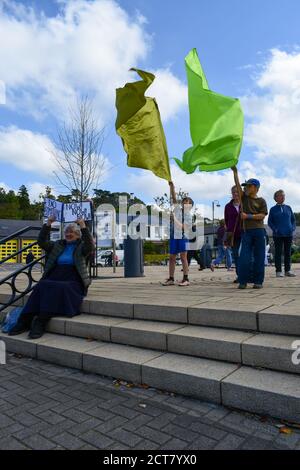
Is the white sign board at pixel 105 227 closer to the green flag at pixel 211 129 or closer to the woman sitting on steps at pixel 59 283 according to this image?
the woman sitting on steps at pixel 59 283

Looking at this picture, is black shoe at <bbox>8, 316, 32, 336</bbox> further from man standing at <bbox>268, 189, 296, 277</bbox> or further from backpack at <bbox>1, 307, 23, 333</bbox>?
man standing at <bbox>268, 189, 296, 277</bbox>

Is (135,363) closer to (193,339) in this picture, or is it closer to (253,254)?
(193,339)

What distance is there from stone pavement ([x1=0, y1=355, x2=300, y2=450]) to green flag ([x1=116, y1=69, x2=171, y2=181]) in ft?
12.3

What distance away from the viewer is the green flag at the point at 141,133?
5980mm

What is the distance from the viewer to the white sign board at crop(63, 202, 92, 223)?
8.13 m

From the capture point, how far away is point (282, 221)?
7930 mm

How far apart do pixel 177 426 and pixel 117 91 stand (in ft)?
17.2

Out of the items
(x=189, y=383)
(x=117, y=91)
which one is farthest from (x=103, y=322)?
(x=117, y=91)

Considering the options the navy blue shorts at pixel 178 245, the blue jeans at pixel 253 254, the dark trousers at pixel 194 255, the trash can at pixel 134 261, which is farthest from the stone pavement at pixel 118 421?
the dark trousers at pixel 194 255

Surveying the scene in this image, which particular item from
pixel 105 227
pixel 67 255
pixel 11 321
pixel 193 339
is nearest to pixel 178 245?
pixel 67 255

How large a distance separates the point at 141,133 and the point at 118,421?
4703mm

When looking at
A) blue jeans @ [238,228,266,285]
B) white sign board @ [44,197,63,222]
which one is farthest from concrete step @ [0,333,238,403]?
white sign board @ [44,197,63,222]

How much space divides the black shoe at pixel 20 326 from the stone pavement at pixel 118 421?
1.52 m
